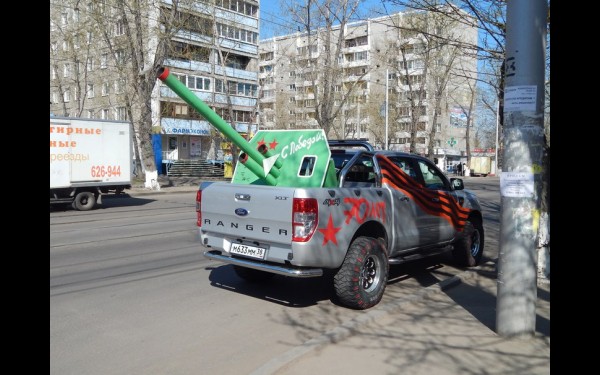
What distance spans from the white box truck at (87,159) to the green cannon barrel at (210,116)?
13.0m

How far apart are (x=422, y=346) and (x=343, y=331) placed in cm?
76

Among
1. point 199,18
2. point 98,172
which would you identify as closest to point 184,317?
point 98,172

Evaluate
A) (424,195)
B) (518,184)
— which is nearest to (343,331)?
(518,184)

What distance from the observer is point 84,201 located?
17781 millimetres

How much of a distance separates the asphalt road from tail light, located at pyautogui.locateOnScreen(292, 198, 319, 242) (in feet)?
3.33

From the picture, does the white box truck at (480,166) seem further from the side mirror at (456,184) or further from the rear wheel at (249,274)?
the rear wheel at (249,274)

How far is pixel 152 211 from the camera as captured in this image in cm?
1702

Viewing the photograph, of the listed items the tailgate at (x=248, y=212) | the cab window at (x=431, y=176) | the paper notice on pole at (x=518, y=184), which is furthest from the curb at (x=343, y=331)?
the paper notice on pole at (x=518, y=184)

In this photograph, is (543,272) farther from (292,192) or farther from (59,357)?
(59,357)

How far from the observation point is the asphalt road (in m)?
4.60

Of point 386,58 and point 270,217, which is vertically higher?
point 386,58

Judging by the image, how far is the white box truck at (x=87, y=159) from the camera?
17.0 m

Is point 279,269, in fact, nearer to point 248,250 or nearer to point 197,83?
point 248,250
